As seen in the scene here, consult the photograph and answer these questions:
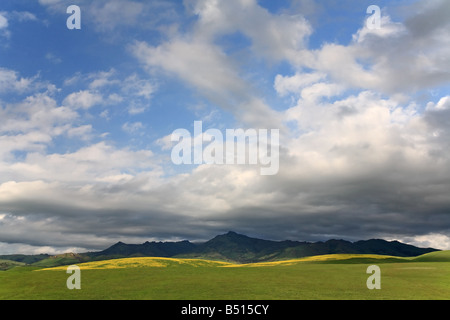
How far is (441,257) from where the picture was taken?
189 m

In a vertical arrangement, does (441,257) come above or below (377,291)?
below
